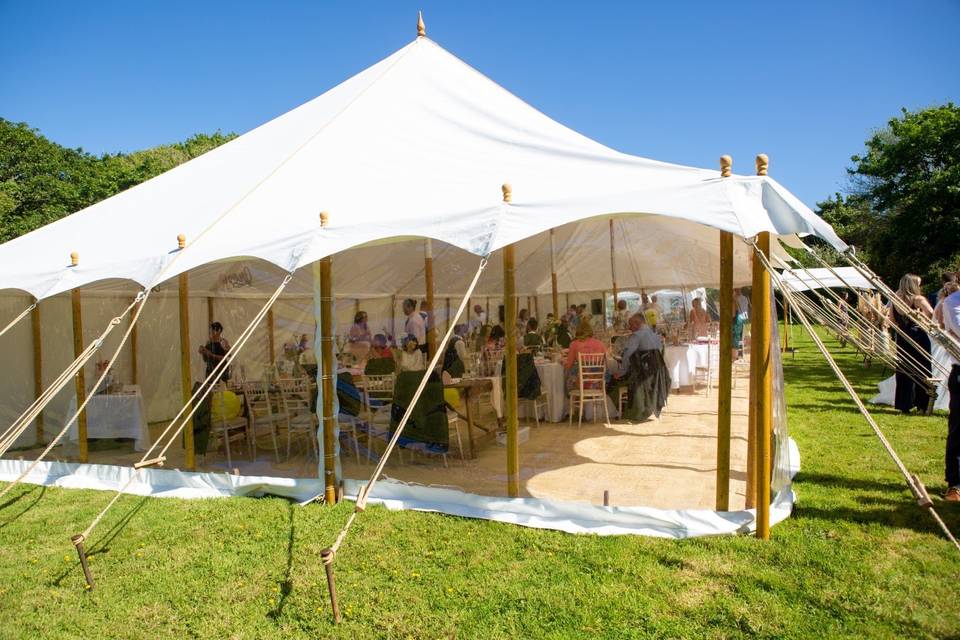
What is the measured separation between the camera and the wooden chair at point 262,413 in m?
6.24

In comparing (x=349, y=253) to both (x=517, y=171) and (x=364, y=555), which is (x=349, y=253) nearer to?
(x=517, y=171)

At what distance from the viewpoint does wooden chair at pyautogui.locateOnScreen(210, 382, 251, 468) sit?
20.2 feet

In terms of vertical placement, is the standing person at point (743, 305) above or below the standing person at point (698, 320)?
above

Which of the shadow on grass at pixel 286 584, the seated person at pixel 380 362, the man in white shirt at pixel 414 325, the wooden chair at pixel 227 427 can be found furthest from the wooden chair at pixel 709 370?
the shadow on grass at pixel 286 584

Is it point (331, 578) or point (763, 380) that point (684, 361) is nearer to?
point (763, 380)

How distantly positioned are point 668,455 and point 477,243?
121 inches

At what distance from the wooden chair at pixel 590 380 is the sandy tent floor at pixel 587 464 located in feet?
0.93

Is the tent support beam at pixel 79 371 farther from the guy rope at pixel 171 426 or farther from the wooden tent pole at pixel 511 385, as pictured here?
the wooden tent pole at pixel 511 385

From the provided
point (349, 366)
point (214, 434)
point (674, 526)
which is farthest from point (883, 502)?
point (214, 434)

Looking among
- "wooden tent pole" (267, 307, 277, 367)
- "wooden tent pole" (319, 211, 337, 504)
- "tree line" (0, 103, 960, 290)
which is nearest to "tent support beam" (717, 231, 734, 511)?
"wooden tent pole" (319, 211, 337, 504)

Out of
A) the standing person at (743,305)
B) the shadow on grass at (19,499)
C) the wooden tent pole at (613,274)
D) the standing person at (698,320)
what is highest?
the wooden tent pole at (613,274)

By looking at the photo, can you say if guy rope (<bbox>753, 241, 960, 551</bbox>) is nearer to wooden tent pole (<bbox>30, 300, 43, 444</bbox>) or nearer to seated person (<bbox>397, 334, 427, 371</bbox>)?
seated person (<bbox>397, 334, 427, 371</bbox>)

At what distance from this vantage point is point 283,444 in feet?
22.0

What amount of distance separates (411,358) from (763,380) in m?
3.30
